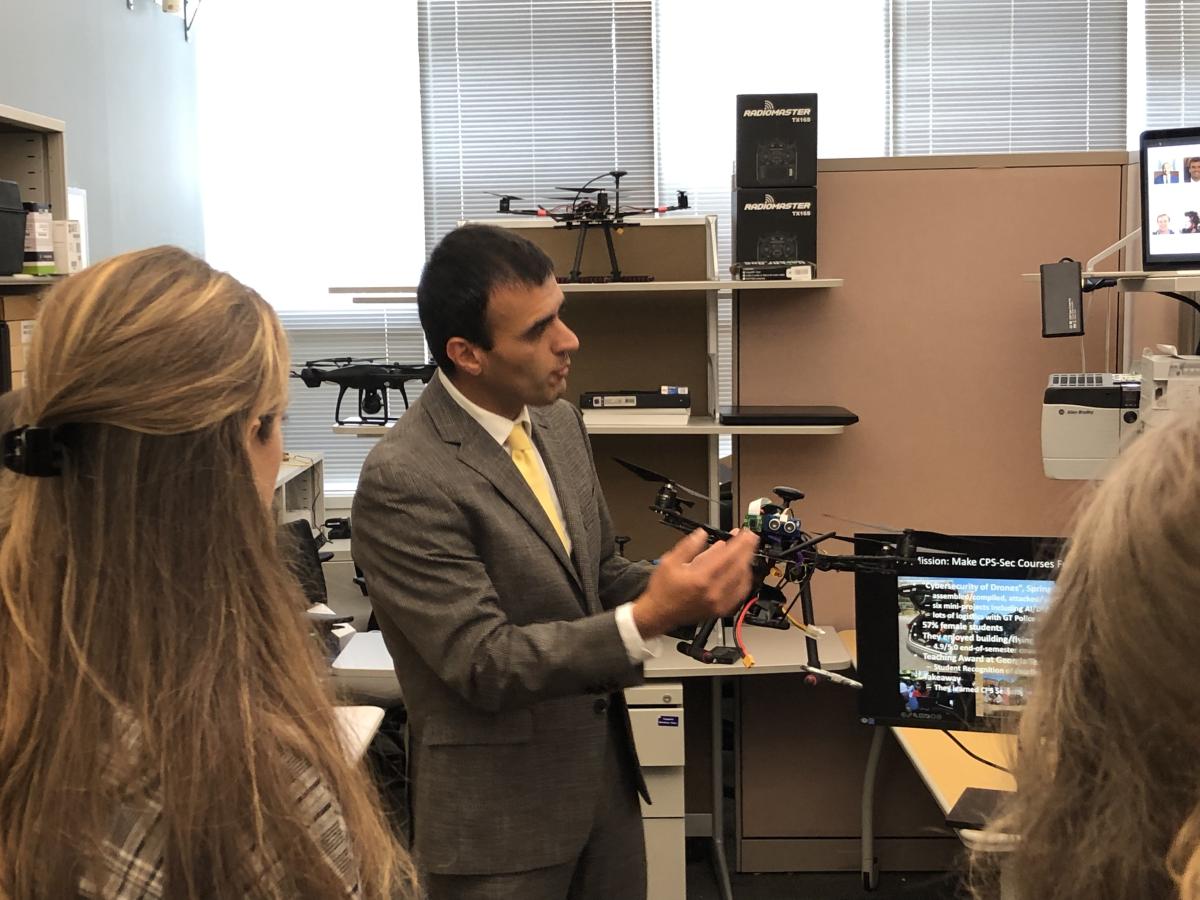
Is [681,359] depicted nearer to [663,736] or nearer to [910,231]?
[910,231]

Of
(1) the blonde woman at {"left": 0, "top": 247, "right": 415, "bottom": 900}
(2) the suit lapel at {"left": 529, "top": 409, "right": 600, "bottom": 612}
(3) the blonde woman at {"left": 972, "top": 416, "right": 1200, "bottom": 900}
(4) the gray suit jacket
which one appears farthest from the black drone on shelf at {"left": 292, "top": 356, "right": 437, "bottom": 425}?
(3) the blonde woman at {"left": 972, "top": 416, "right": 1200, "bottom": 900}

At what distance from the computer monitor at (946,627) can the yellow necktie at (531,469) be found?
1.76 ft

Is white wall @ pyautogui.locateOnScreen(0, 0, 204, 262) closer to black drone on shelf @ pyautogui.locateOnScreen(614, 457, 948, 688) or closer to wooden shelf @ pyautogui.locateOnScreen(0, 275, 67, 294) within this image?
wooden shelf @ pyautogui.locateOnScreen(0, 275, 67, 294)

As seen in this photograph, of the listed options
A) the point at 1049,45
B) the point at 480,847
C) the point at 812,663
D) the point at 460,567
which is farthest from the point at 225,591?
the point at 1049,45

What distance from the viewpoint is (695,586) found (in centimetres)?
150

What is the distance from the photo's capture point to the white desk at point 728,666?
8.62ft

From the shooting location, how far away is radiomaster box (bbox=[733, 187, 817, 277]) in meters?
2.85

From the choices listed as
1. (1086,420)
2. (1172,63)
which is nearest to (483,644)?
(1086,420)

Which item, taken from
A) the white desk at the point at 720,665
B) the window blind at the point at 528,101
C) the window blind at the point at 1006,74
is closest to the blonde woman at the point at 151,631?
the white desk at the point at 720,665

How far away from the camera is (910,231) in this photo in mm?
2936

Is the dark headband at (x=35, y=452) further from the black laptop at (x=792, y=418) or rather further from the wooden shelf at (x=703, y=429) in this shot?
the black laptop at (x=792, y=418)

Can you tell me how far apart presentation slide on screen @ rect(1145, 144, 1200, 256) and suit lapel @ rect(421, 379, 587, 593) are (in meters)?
1.52

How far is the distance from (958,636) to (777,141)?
1.46 m

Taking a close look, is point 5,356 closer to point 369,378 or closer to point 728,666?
point 369,378
